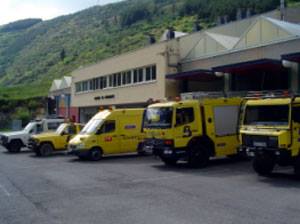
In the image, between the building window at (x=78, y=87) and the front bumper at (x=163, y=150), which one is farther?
the building window at (x=78, y=87)

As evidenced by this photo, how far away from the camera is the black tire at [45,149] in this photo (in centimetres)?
2542

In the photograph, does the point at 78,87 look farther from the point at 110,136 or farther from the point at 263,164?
the point at 263,164

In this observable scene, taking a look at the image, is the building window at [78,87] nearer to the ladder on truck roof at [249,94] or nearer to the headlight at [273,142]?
the ladder on truck roof at [249,94]

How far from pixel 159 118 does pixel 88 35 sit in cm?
11821

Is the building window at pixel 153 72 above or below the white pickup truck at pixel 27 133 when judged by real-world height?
above

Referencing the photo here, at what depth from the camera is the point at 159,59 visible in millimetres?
31609

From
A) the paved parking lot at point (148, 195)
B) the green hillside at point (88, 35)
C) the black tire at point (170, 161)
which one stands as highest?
the green hillside at point (88, 35)

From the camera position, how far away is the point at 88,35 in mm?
133125

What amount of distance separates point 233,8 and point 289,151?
8433cm

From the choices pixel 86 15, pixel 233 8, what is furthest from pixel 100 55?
pixel 86 15

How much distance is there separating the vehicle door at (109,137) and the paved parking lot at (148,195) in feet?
12.8

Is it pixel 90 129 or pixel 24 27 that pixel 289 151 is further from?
pixel 24 27

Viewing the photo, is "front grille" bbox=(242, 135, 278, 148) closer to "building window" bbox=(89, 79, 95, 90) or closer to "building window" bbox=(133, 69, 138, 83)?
"building window" bbox=(133, 69, 138, 83)

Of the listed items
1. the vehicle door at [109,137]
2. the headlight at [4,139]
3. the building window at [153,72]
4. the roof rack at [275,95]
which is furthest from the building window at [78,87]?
the roof rack at [275,95]
